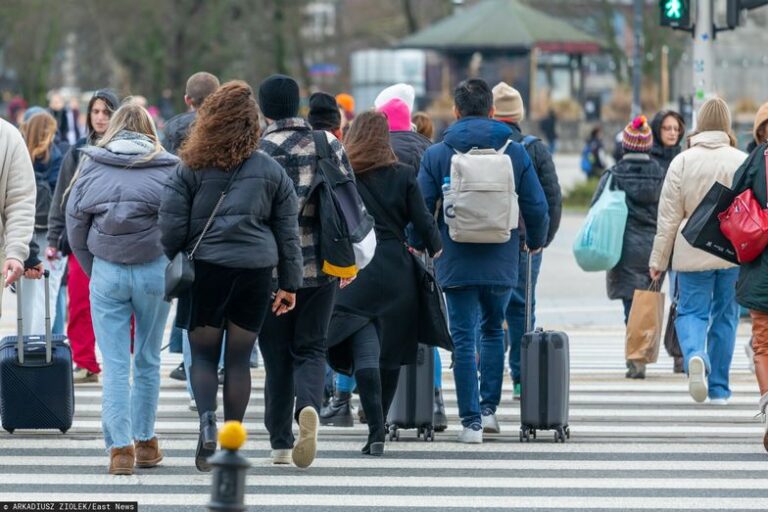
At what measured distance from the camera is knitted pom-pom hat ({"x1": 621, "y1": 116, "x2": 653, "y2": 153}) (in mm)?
12180

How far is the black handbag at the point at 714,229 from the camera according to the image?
942 centimetres

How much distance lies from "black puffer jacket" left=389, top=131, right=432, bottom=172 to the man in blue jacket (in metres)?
0.39

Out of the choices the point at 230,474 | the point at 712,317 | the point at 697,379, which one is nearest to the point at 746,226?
the point at 697,379

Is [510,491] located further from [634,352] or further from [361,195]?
[634,352]

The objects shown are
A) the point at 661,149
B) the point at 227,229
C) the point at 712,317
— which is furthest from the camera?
the point at 661,149

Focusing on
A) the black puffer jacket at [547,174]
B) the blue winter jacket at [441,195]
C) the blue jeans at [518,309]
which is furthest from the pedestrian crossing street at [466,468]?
the black puffer jacket at [547,174]

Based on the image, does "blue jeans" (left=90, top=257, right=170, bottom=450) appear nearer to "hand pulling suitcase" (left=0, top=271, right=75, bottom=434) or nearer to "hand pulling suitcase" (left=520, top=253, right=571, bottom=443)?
"hand pulling suitcase" (left=0, top=271, right=75, bottom=434)

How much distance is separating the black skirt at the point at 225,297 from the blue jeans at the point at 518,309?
2908mm

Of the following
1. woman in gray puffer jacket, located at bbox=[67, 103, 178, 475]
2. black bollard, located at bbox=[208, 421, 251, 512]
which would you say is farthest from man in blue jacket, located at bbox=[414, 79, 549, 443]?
black bollard, located at bbox=[208, 421, 251, 512]

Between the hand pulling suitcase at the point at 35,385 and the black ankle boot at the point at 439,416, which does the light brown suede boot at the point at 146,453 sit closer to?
the hand pulling suitcase at the point at 35,385

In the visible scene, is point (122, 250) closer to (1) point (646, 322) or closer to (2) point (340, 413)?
(2) point (340, 413)

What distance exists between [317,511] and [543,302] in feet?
36.9

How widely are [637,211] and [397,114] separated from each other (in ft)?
Result: 9.16

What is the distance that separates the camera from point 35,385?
9.42 metres
